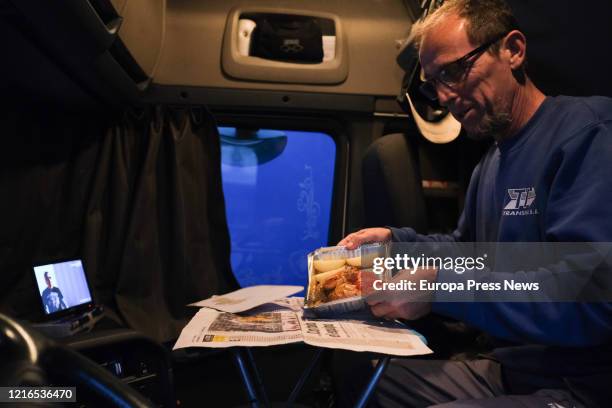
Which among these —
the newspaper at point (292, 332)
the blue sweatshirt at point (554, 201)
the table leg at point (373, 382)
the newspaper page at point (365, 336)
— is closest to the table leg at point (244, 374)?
the newspaper at point (292, 332)

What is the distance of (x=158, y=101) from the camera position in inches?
95.0

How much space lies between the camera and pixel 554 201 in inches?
37.8

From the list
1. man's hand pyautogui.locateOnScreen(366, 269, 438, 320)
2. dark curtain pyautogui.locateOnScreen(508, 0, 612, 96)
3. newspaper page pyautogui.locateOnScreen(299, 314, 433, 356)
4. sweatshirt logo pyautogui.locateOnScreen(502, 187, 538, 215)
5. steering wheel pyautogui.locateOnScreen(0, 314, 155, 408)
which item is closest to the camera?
steering wheel pyautogui.locateOnScreen(0, 314, 155, 408)

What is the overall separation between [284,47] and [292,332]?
6.76 feet

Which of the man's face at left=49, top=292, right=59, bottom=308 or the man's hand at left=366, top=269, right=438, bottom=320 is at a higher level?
the man's hand at left=366, top=269, right=438, bottom=320

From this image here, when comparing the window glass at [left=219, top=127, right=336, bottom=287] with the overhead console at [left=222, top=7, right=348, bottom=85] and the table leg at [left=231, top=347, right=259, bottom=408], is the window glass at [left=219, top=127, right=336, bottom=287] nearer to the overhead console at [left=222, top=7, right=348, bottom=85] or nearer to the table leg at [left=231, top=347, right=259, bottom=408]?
the overhead console at [left=222, top=7, right=348, bottom=85]

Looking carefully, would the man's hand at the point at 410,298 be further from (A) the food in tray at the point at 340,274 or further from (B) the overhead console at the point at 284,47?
(B) the overhead console at the point at 284,47

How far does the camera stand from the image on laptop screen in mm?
1750

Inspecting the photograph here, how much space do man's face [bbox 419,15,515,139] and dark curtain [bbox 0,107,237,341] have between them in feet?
4.87

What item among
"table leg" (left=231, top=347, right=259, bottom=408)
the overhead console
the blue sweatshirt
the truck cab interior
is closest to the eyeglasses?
the blue sweatshirt

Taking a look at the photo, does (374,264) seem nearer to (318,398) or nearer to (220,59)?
(318,398)

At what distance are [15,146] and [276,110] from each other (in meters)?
1.36

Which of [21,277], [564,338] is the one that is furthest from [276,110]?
[564,338]

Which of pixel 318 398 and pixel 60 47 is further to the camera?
pixel 318 398
